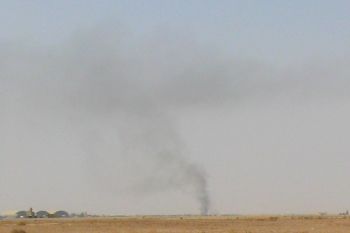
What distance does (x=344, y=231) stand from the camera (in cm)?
7669

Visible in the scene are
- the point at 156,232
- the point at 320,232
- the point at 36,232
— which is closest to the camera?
the point at 320,232

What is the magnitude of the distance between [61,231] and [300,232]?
3257cm

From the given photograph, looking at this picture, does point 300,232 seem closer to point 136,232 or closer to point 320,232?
point 320,232

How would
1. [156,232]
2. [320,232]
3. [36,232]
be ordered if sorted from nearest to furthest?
[320,232], [156,232], [36,232]

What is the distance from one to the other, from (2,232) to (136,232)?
19.2m

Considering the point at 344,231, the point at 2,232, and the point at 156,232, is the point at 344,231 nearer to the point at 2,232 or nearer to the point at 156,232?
the point at 156,232

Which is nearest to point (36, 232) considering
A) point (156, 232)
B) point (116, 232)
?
point (116, 232)

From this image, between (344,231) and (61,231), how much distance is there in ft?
123

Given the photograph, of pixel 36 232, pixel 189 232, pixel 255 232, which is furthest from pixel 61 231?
pixel 255 232

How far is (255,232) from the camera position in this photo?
76.8m

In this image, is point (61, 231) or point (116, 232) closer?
point (116, 232)

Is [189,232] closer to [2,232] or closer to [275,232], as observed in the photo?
[275,232]

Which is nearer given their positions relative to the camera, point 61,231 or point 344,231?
point 344,231

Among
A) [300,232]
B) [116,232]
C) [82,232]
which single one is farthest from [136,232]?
[300,232]
